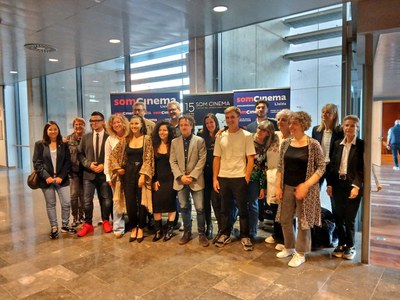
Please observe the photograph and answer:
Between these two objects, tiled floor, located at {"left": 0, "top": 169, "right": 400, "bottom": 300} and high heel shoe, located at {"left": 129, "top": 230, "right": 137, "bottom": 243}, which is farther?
high heel shoe, located at {"left": 129, "top": 230, "right": 137, "bottom": 243}

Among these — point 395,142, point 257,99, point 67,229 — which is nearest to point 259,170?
point 257,99

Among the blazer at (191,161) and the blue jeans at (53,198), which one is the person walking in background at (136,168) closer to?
the blazer at (191,161)

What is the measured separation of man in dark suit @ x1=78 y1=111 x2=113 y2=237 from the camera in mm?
4039

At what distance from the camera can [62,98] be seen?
9562 millimetres

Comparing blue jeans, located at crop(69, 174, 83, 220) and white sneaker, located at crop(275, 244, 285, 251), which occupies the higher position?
blue jeans, located at crop(69, 174, 83, 220)

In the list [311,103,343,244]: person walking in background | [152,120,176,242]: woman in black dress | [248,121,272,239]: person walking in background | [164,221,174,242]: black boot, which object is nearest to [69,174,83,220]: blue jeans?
[152,120,176,242]: woman in black dress

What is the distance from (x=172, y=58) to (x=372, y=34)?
160 inches

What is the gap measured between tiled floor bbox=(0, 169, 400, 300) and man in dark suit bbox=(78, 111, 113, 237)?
1.08ft

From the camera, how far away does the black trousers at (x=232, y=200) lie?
3.42m

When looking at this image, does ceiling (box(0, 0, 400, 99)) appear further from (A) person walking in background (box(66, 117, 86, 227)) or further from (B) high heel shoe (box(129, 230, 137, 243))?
(B) high heel shoe (box(129, 230, 137, 243))

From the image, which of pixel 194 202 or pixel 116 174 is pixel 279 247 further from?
pixel 116 174

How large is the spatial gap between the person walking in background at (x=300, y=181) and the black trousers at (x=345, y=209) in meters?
0.27

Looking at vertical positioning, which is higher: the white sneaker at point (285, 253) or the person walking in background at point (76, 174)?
the person walking in background at point (76, 174)

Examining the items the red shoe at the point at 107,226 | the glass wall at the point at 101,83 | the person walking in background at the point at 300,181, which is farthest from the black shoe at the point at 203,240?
the glass wall at the point at 101,83
